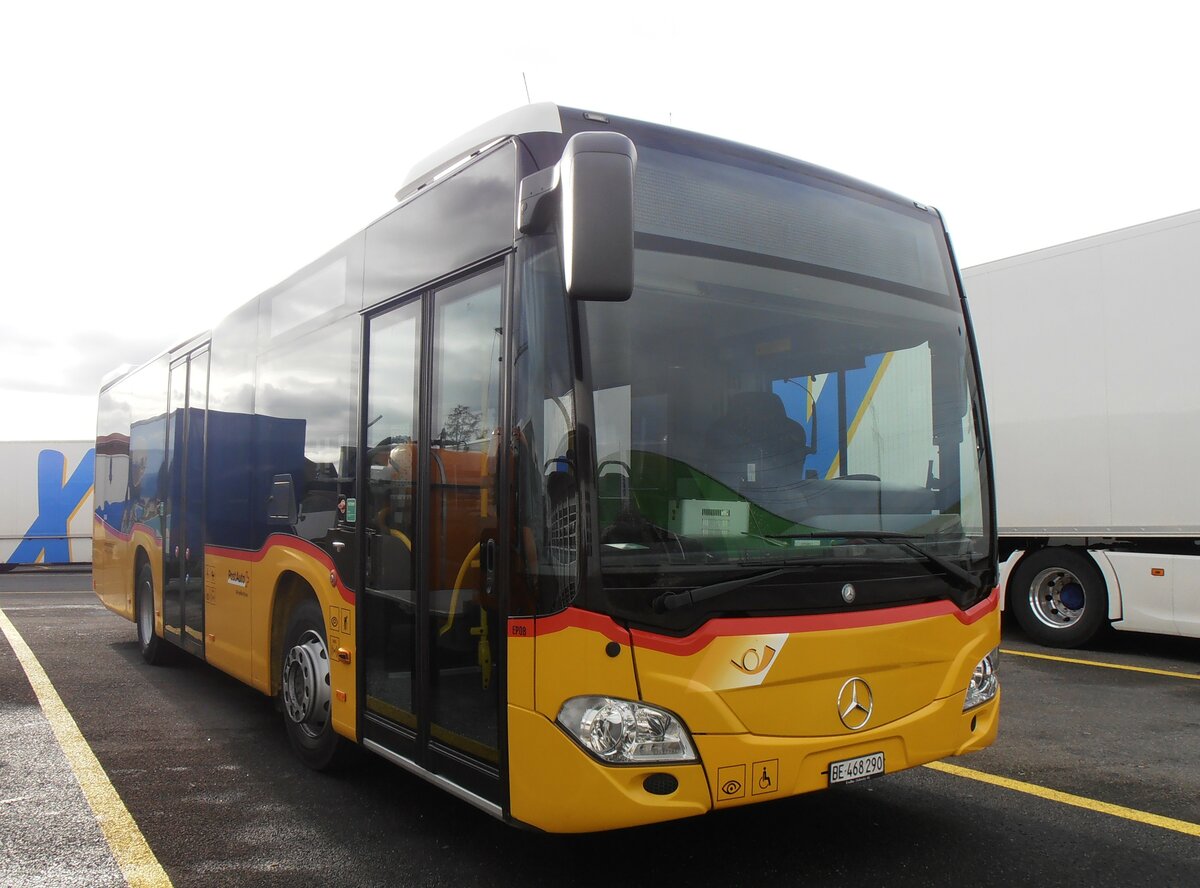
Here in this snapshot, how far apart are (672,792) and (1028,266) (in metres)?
8.37

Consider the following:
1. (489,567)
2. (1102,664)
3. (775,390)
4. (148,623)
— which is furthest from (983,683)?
(148,623)

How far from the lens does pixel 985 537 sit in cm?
454

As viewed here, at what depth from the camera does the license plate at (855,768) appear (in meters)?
3.77

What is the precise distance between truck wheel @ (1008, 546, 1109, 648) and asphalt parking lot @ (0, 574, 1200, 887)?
97.4 inches

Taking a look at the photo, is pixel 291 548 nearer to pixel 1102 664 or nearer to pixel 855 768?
pixel 855 768

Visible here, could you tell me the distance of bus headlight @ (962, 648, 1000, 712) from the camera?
430 centimetres

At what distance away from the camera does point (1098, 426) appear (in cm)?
950

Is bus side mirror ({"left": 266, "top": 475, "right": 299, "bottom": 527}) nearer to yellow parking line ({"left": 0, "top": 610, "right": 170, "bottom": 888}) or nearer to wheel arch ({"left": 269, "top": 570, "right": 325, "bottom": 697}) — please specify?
wheel arch ({"left": 269, "top": 570, "right": 325, "bottom": 697})

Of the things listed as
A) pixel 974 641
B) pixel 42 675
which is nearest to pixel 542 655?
pixel 974 641

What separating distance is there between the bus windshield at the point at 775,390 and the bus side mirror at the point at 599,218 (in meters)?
0.29

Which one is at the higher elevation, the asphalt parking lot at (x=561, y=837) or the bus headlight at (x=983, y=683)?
the bus headlight at (x=983, y=683)

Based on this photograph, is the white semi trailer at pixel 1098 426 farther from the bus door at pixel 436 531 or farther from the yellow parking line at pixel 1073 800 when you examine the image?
the bus door at pixel 436 531

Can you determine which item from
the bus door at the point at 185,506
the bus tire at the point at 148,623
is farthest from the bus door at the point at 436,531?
the bus tire at the point at 148,623

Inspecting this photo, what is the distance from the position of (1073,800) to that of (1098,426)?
5.41 metres
